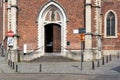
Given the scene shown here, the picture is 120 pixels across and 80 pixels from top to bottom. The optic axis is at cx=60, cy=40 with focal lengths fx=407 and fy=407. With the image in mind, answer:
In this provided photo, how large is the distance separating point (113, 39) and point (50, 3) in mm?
10262

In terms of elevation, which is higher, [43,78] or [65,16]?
[65,16]

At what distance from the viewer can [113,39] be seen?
49625 millimetres

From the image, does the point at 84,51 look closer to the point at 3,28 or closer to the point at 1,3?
the point at 3,28

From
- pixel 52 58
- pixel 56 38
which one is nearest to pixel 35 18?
pixel 56 38

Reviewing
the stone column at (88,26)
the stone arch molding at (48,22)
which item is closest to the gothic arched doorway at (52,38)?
the stone arch molding at (48,22)

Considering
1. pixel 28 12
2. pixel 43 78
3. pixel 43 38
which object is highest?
pixel 28 12

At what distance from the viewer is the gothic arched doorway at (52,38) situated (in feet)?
146

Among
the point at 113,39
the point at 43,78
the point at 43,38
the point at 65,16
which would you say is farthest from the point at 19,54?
the point at 43,78

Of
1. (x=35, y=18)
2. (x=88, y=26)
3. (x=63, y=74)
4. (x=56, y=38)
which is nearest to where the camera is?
(x=63, y=74)

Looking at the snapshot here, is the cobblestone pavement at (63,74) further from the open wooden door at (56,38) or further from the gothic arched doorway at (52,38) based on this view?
the gothic arched doorway at (52,38)

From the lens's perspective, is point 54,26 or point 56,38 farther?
point 54,26

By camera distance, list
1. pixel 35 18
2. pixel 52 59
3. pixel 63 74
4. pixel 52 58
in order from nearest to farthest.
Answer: pixel 63 74 → pixel 52 59 → pixel 52 58 → pixel 35 18

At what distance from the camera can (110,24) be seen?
165 feet

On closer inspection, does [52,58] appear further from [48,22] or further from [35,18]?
[35,18]
